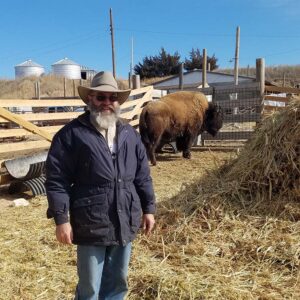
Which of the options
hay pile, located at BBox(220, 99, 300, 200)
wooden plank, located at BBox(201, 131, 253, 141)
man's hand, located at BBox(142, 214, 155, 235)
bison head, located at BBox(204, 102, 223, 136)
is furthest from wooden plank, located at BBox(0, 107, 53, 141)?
wooden plank, located at BBox(201, 131, 253, 141)

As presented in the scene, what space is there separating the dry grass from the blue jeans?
0.45m

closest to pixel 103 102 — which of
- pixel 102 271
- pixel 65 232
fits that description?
pixel 65 232

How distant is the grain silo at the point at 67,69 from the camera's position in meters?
54.6

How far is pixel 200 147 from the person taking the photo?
496 inches

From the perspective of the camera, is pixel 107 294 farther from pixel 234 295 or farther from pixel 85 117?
pixel 85 117

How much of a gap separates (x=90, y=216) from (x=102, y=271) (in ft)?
1.73

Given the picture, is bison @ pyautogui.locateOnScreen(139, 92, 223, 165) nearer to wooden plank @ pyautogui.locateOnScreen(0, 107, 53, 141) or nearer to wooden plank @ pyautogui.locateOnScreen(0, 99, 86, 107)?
wooden plank @ pyautogui.locateOnScreen(0, 99, 86, 107)

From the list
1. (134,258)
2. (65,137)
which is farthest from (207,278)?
(65,137)

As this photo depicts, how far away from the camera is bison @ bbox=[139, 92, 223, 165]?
9.58 meters

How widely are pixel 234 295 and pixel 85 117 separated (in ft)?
6.43

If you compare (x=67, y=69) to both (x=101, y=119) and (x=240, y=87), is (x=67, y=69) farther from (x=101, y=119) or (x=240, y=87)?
(x=101, y=119)

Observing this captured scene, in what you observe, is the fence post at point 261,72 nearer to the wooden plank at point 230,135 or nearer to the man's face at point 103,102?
the wooden plank at point 230,135

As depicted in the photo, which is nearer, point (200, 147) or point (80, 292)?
point (80, 292)

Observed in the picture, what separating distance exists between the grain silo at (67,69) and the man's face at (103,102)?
53.5m
